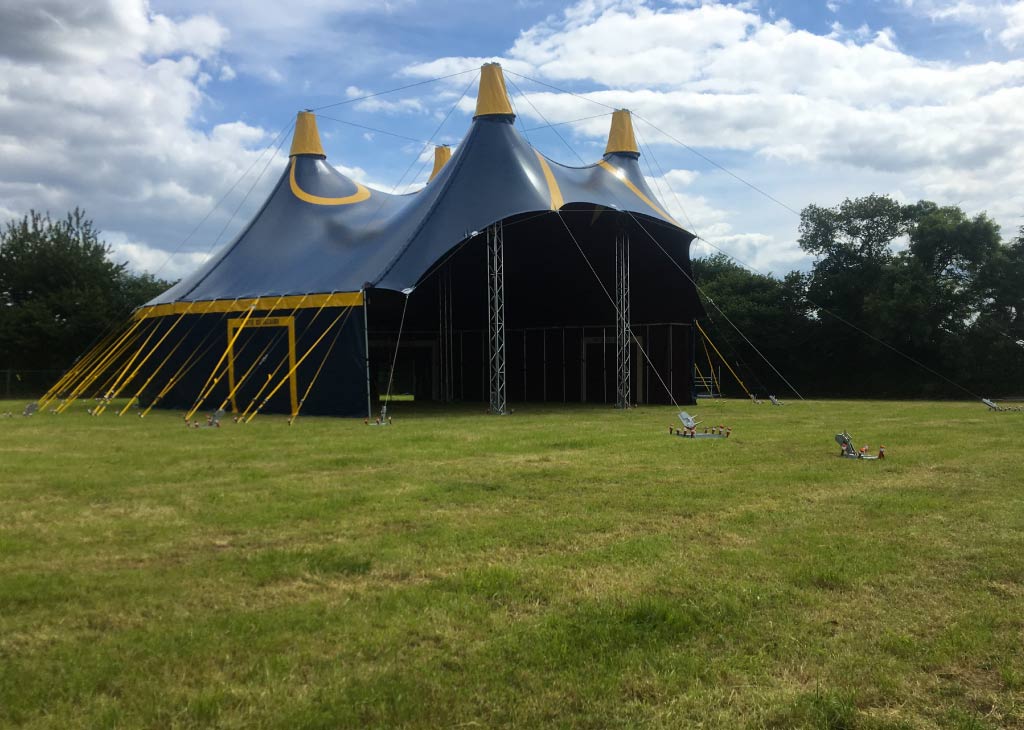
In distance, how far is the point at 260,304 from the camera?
17.4 meters

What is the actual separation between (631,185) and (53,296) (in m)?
19.8

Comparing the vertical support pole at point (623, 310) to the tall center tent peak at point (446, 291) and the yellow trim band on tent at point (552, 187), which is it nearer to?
the tall center tent peak at point (446, 291)

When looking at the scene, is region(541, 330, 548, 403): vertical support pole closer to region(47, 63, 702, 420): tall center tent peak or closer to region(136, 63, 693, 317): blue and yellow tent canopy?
region(47, 63, 702, 420): tall center tent peak

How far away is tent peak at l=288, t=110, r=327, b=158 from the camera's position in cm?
2200

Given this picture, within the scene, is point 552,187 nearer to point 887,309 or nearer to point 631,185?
point 631,185

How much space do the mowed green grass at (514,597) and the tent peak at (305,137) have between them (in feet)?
50.6

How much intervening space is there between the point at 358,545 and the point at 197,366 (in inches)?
601

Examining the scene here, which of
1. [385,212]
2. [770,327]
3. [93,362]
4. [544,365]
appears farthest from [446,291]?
[770,327]

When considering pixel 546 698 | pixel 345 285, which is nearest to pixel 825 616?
pixel 546 698

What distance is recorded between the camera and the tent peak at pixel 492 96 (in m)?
18.6

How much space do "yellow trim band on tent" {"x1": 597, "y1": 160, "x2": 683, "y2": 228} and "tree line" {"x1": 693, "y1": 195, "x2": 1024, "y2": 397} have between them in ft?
23.3

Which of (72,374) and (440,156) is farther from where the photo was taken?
(440,156)

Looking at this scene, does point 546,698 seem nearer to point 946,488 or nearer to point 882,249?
point 946,488

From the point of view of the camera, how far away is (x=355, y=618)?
11.9 ft
